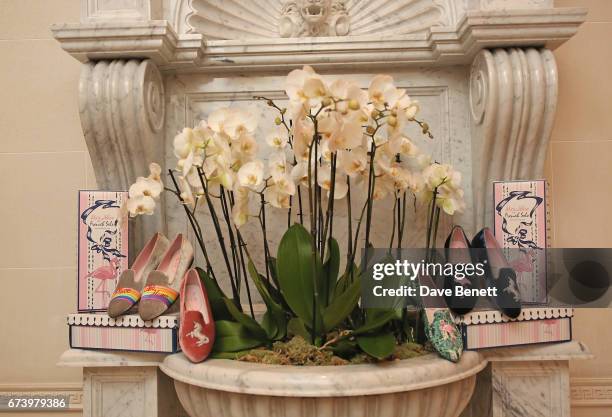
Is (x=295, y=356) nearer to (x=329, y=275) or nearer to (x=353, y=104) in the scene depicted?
(x=329, y=275)

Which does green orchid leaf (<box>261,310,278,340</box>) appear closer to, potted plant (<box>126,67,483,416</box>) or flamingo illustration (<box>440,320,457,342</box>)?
potted plant (<box>126,67,483,416</box>)

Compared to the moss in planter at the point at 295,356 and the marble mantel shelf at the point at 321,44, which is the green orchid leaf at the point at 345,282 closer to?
the moss in planter at the point at 295,356

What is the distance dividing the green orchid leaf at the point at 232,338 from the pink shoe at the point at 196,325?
0.06 feet

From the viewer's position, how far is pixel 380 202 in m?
1.57

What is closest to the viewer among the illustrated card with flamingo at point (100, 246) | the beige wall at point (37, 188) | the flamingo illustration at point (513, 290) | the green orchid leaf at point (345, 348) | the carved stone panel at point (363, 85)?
the green orchid leaf at point (345, 348)

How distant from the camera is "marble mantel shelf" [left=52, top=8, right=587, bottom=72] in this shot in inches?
53.1

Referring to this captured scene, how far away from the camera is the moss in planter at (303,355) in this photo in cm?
109

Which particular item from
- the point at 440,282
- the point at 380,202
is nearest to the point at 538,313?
the point at 440,282

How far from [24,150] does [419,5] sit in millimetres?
1315

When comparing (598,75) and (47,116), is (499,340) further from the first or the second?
(47,116)

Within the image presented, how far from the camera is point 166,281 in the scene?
4.26 feet

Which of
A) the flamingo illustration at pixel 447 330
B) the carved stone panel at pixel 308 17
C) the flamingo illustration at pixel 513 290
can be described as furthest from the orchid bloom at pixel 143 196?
the flamingo illustration at pixel 513 290

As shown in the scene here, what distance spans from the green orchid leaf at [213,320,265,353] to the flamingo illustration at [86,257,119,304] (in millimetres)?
323

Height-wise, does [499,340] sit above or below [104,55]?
below
